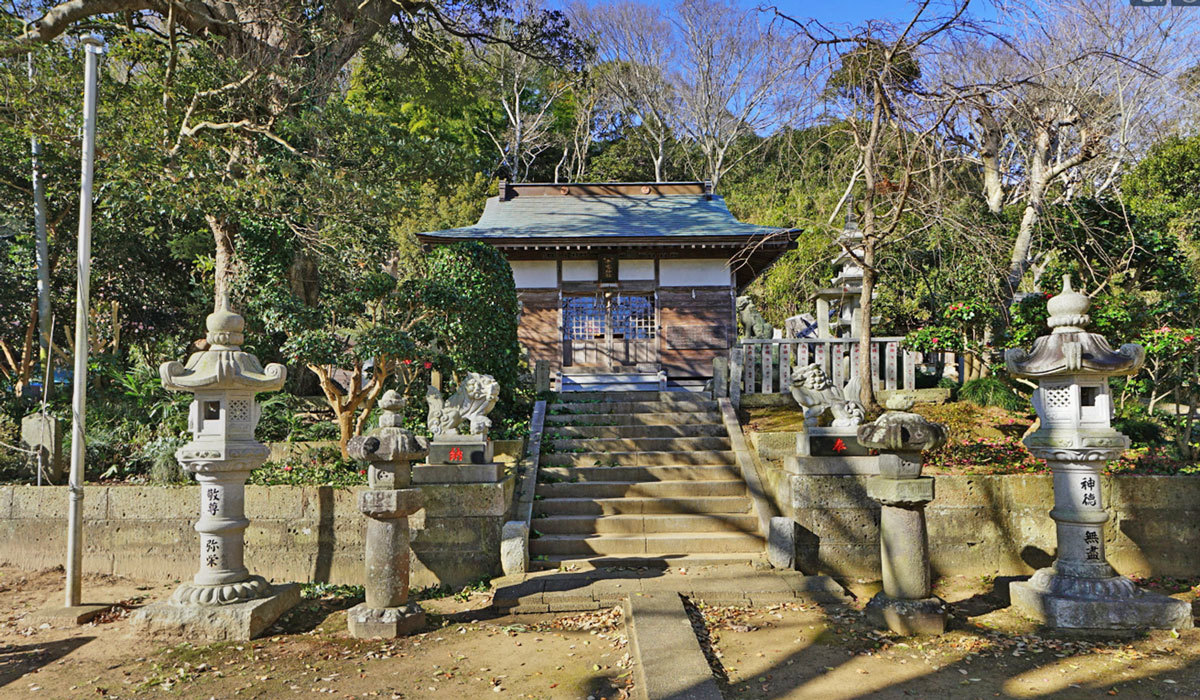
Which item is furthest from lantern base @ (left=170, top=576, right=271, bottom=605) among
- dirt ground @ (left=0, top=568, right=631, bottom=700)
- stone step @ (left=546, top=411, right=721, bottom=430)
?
stone step @ (left=546, top=411, right=721, bottom=430)

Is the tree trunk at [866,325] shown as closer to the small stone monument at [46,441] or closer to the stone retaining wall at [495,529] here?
the stone retaining wall at [495,529]

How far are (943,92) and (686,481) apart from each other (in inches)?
222

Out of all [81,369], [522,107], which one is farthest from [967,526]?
[522,107]

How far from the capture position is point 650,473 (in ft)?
28.8

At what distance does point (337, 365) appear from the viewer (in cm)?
872

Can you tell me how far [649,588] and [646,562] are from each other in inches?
33.4

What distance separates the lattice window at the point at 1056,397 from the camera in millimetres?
5785

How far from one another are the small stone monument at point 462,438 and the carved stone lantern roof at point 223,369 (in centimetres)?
175

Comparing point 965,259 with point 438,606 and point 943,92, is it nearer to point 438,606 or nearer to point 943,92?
point 943,92

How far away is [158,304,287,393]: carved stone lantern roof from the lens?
579 cm

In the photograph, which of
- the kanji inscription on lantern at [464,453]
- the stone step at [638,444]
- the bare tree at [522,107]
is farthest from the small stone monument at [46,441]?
the bare tree at [522,107]

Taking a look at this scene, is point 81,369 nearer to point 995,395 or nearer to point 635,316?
point 635,316

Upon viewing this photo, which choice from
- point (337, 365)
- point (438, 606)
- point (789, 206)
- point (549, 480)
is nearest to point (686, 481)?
point (549, 480)

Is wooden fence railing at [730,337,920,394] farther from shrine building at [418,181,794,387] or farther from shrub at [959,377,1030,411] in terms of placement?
shrine building at [418,181,794,387]
